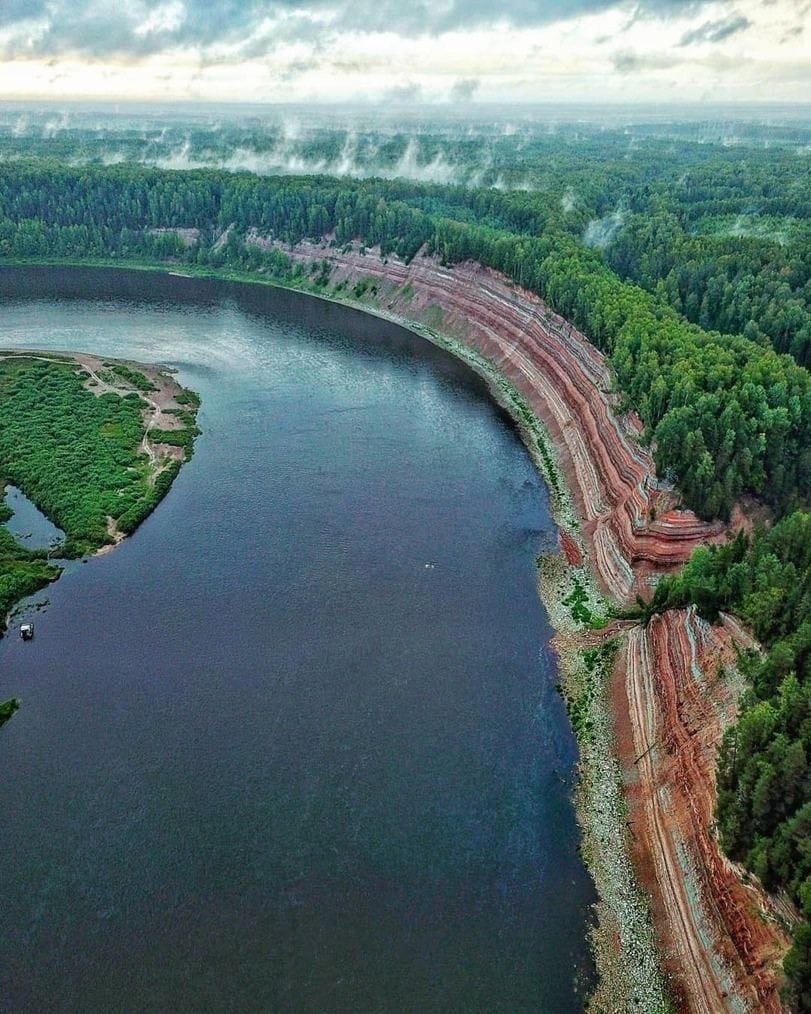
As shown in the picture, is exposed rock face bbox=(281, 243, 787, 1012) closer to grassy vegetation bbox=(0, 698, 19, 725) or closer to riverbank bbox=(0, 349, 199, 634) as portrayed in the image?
grassy vegetation bbox=(0, 698, 19, 725)

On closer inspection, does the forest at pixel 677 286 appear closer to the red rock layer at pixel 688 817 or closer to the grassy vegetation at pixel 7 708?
the red rock layer at pixel 688 817

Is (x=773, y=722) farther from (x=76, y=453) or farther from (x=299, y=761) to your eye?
(x=76, y=453)

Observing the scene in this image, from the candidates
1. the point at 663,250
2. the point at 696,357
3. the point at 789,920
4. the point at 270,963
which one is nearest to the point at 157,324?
the point at 663,250

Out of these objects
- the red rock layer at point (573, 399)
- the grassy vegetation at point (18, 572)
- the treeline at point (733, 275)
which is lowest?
the grassy vegetation at point (18, 572)

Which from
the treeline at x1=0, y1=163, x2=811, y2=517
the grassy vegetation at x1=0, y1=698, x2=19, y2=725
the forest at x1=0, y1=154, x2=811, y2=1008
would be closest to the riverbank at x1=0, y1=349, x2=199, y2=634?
the forest at x1=0, y1=154, x2=811, y2=1008

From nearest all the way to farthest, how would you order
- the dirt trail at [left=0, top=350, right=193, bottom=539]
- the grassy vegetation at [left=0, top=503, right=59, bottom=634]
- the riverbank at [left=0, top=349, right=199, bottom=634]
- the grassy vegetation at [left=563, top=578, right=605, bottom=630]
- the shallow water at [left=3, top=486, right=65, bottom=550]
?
the grassy vegetation at [left=0, top=503, right=59, bottom=634], the grassy vegetation at [left=563, top=578, right=605, bottom=630], the riverbank at [left=0, top=349, right=199, bottom=634], the shallow water at [left=3, top=486, right=65, bottom=550], the dirt trail at [left=0, top=350, right=193, bottom=539]

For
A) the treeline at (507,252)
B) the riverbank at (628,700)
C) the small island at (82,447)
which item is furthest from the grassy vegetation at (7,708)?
the treeline at (507,252)
